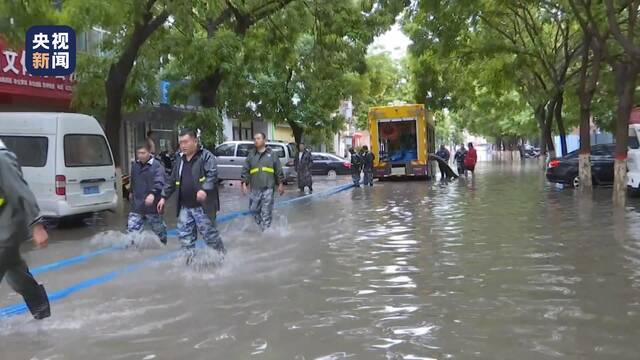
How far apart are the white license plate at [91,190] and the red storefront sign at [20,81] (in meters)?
4.67

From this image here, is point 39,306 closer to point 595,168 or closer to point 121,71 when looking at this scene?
point 121,71

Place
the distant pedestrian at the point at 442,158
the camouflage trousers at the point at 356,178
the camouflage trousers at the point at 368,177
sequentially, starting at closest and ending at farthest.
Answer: the camouflage trousers at the point at 356,178 → the camouflage trousers at the point at 368,177 → the distant pedestrian at the point at 442,158

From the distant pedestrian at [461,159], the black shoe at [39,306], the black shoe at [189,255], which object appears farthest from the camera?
the distant pedestrian at [461,159]

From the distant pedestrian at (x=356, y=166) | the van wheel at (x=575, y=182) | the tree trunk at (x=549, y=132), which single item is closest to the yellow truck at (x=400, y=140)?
the distant pedestrian at (x=356, y=166)

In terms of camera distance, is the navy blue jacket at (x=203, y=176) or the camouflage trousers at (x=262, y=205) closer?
the navy blue jacket at (x=203, y=176)

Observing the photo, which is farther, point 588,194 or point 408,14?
point 408,14

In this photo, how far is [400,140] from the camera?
27219 millimetres

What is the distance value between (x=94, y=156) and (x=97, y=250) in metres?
3.32

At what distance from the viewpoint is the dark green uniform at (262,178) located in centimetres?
1084

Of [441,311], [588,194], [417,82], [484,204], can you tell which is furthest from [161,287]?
[417,82]

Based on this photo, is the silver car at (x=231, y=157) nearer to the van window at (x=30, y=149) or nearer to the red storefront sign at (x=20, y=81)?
the red storefront sign at (x=20, y=81)

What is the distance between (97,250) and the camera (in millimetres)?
9844

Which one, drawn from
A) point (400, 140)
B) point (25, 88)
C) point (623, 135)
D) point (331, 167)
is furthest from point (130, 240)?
point (331, 167)

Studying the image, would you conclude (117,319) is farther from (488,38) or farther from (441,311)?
(488,38)
